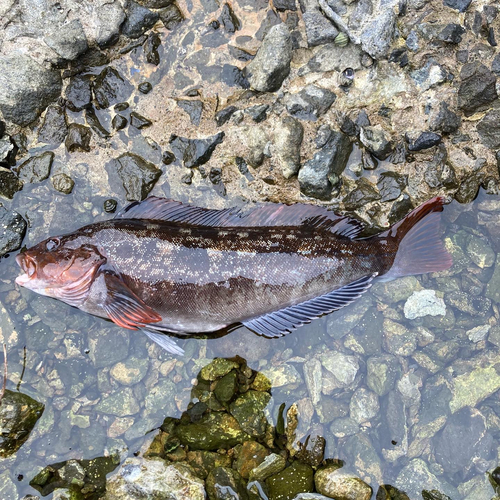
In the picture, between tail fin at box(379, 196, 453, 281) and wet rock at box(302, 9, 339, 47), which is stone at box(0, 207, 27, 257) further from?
tail fin at box(379, 196, 453, 281)

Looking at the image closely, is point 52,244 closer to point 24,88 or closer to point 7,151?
point 7,151

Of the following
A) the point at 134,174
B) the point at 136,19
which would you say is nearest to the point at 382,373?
the point at 134,174

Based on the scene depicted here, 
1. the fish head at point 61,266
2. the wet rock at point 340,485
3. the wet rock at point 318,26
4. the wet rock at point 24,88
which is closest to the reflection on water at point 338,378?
the wet rock at point 340,485

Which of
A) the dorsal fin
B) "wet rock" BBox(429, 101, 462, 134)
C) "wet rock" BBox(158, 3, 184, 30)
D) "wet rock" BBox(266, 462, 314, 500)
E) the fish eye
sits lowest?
"wet rock" BBox(266, 462, 314, 500)

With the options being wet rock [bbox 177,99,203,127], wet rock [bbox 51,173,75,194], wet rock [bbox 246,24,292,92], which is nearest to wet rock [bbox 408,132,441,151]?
wet rock [bbox 246,24,292,92]

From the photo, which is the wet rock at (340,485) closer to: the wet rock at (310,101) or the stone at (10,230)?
the wet rock at (310,101)

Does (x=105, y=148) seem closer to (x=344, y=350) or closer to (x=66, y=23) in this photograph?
(x=66, y=23)
